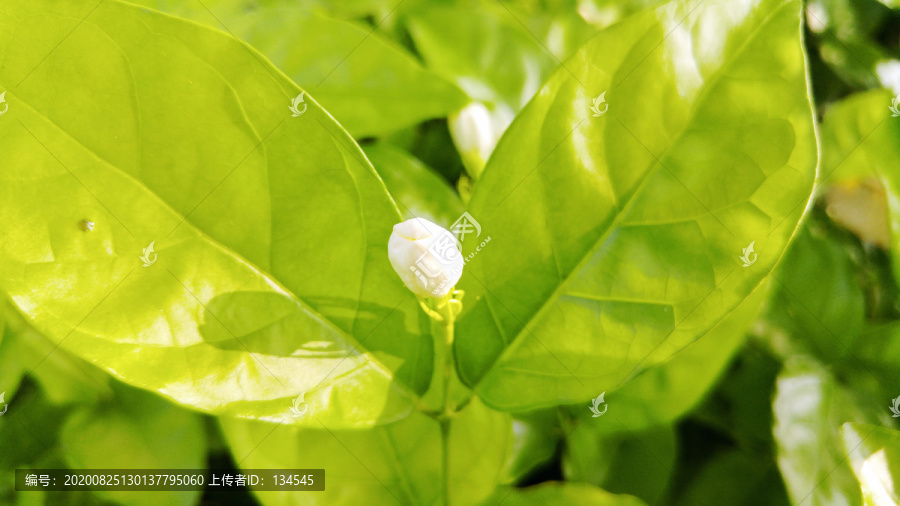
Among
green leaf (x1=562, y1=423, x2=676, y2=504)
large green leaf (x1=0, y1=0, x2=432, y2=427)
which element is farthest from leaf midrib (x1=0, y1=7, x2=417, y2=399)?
green leaf (x1=562, y1=423, x2=676, y2=504)

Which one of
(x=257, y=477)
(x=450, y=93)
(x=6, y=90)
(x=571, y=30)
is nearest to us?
(x=6, y=90)

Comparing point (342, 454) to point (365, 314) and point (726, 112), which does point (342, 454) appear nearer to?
point (365, 314)

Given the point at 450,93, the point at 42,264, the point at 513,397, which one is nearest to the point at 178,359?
the point at 42,264

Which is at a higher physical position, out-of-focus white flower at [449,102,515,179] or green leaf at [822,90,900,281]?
out-of-focus white flower at [449,102,515,179]

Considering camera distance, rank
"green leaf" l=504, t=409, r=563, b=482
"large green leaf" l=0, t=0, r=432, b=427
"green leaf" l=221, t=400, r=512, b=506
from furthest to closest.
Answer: "green leaf" l=504, t=409, r=563, b=482 → "green leaf" l=221, t=400, r=512, b=506 → "large green leaf" l=0, t=0, r=432, b=427

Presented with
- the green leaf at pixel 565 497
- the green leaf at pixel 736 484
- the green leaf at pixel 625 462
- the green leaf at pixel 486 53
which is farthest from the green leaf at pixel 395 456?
the green leaf at pixel 486 53

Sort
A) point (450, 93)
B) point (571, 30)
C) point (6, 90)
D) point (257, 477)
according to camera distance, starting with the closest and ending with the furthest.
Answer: point (6, 90), point (257, 477), point (450, 93), point (571, 30)

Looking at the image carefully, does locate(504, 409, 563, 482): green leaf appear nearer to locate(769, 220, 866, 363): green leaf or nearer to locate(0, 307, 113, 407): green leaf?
locate(769, 220, 866, 363): green leaf
